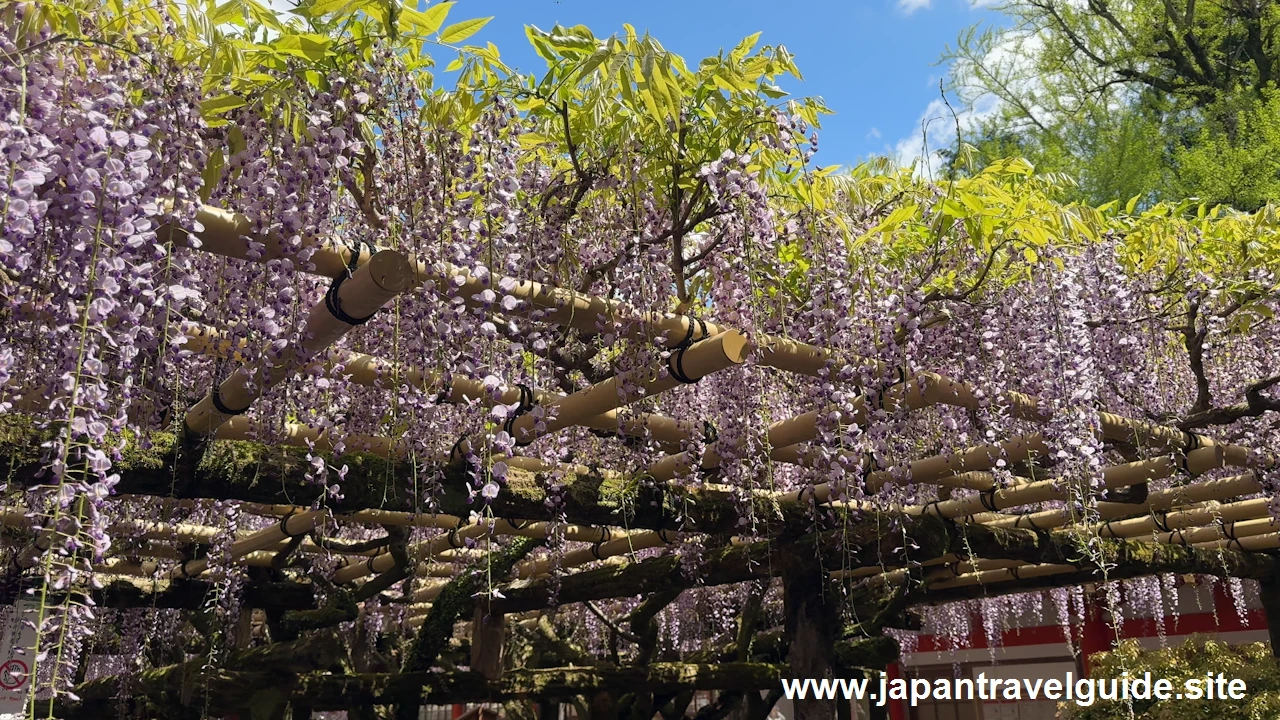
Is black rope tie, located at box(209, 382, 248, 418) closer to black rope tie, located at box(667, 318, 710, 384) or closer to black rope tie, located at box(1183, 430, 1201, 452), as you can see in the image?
black rope tie, located at box(667, 318, 710, 384)

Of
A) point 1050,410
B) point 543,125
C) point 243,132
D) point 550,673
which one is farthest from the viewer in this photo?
point 550,673

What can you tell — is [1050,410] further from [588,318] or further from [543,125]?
[543,125]

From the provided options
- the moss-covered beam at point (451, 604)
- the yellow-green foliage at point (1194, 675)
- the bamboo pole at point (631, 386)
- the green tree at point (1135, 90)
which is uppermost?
the green tree at point (1135, 90)

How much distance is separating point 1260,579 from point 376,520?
610 cm

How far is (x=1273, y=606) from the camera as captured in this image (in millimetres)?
6820

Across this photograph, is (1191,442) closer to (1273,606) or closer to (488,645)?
(1273,606)

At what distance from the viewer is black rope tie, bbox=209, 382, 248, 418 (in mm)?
2646

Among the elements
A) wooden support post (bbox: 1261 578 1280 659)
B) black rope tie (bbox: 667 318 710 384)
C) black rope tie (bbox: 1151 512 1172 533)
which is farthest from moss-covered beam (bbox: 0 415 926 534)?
wooden support post (bbox: 1261 578 1280 659)

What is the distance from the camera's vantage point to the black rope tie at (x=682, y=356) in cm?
274

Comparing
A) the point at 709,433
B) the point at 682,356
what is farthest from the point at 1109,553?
the point at 682,356

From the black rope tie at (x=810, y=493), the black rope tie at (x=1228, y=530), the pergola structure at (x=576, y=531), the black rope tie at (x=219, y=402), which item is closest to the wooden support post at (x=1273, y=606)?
the pergola structure at (x=576, y=531)

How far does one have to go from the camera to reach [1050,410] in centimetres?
354

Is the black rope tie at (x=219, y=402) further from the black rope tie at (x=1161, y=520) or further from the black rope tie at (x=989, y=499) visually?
the black rope tie at (x=1161, y=520)

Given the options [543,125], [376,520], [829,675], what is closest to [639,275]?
[543,125]
